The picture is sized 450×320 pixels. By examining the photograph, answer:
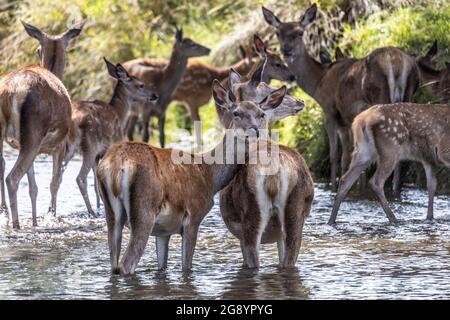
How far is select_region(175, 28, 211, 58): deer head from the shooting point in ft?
70.9

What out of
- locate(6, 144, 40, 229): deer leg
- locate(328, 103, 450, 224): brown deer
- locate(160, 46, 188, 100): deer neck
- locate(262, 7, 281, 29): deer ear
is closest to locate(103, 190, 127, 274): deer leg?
locate(6, 144, 40, 229): deer leg

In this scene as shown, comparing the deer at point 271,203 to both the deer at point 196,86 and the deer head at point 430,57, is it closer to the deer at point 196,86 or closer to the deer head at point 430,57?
the deer head at point 430,57

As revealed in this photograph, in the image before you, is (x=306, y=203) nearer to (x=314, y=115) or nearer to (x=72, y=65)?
(x=314, y=115)

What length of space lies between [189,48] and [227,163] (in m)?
12.2

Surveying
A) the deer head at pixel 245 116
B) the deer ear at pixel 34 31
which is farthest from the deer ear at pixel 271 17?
the deer head at pixel 245 116

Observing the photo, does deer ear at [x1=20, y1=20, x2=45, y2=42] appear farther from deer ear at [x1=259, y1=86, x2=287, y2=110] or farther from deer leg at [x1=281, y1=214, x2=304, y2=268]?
deer leg at [x1=281, y1=214, x2=304, y2=268]

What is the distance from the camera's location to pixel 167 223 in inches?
353

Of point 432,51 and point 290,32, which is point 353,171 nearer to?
point 432,51

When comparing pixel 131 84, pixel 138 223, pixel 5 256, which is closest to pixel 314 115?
pixel 131 84

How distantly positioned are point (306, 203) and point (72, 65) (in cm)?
1439

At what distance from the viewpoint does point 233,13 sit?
2341 centimetres

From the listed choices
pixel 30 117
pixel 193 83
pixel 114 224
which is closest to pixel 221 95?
pixel 114 224

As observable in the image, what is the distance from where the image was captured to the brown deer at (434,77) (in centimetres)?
1448

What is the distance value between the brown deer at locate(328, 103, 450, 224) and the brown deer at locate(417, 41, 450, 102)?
1617mm
